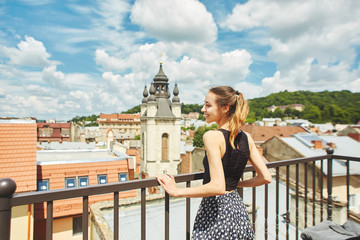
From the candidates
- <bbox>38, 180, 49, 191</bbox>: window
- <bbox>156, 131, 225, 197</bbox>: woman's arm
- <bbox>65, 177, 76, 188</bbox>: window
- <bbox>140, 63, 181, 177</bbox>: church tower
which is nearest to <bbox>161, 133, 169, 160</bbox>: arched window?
<bbox>140, 63, 181, 177</bbox>: church tower

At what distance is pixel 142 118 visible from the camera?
27.2 metres

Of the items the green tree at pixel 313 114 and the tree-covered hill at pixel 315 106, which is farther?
the green tree at pixel 313 114

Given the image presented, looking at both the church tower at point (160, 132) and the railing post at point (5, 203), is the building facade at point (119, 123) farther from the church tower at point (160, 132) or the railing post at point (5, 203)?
the railing post at point (5, 203)

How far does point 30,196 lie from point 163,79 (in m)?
27.2

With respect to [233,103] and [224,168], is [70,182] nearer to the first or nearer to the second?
[224,168]

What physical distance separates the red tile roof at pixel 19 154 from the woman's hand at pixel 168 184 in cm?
907

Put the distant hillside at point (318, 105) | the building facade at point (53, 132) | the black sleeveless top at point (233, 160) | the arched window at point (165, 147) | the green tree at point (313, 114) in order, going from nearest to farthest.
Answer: the black sleeveless top at point (233, 160) → the arched window at point (165, 147) → the building facade at point (53, 132) → the distant hillside at point (318, 105) → the green tree at point (313, 114)

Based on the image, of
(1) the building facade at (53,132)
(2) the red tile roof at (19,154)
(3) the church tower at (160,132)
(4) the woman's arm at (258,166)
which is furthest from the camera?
(1) the building facade at (53,132)

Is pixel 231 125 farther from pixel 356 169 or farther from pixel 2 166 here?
pixel 356 169

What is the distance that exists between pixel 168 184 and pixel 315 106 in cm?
12256

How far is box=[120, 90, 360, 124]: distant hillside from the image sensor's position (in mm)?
92938

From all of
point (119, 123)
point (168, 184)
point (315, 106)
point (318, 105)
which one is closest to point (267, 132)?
point (168, 184)

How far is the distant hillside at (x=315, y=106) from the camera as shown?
305ft

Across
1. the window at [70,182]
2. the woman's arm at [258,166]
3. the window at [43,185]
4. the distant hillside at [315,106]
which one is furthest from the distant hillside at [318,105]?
the woman's arm at [258,166]
